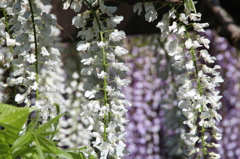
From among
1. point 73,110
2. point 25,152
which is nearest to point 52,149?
point 25,152

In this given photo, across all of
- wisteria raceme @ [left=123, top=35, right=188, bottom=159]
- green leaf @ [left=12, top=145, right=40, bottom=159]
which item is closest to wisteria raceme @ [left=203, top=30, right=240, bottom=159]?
wisteria raceme @ [left=123, top=35, right=188, bottom=159]

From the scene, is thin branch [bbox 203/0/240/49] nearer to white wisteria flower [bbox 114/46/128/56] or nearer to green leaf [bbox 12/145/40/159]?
white wisteria flower [bbox 114/46/128/56]

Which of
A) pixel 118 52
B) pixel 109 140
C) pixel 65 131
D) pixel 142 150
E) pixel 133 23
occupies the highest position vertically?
pixel 133 23

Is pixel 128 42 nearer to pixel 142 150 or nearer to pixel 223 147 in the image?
pixel 142 150

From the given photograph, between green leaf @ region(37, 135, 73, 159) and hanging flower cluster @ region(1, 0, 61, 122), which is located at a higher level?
hanging flower cluster @ region(1, 0, 61, 122)

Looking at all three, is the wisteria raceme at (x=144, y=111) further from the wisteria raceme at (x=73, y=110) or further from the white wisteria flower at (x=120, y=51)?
the white wisteria flower at (x=120, y=51)

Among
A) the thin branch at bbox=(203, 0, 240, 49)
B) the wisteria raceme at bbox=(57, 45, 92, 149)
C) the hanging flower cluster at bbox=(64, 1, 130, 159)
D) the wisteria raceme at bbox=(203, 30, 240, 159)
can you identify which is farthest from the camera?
the wisteria raceme at bbox=(203, 30, 240, 159)

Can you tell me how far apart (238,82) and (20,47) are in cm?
316

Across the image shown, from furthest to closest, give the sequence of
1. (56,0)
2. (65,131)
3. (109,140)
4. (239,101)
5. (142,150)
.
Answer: (142,150)
(239,101)
(65,131)
(56,0)
(109,140)

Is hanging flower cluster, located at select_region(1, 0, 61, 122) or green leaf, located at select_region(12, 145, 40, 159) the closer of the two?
green leaf, located at select_region(12, 145, 40, 159)

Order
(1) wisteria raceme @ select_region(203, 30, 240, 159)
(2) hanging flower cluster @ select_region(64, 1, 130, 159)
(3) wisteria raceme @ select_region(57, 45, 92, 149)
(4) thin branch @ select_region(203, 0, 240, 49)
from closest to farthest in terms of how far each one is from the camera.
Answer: (2) hanging flower cluster @ select_region(64, 1, 130, 159) → (4) thin branch @ select_region(203, 0, 240, 49) → (3) wisteria raceme @ select_region(57, 45, 92, 149) → (1) wisteria raceme @ select_region(203, 30, 240, 159)

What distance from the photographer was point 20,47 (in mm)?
881

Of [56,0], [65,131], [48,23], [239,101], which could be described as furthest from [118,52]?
[239,101]

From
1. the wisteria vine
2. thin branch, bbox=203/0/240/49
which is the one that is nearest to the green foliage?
the wisteria vine
